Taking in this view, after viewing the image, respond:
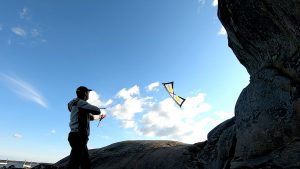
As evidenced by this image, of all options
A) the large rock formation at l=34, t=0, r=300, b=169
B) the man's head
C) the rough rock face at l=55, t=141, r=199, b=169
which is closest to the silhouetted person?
the man's head

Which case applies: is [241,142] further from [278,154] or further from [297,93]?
[297,93]

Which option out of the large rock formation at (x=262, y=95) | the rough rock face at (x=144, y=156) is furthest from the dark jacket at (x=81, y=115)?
the rough rock face at (x=144, y=156)

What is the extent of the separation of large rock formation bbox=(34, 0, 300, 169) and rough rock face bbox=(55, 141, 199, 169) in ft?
0.16

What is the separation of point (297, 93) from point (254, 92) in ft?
5.48

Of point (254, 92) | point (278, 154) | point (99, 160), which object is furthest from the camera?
point (99, 160)

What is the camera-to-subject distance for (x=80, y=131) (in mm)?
8727

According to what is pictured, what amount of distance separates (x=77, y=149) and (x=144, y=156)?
18.0 feet

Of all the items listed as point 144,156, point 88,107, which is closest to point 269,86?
point 88,107

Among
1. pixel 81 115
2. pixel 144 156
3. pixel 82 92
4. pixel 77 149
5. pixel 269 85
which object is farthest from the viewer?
pixel 144 156

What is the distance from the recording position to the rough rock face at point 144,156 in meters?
12.4

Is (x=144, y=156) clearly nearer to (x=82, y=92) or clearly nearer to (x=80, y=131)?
(x=80, y=131)

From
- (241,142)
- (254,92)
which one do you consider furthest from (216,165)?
(254,92)

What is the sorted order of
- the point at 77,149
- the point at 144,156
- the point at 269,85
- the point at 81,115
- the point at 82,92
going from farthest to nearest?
the point at 144,156
the point at 269,85
the point at 82,92
the point at 81,115
the point at 77,149

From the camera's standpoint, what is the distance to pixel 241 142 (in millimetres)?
9359
